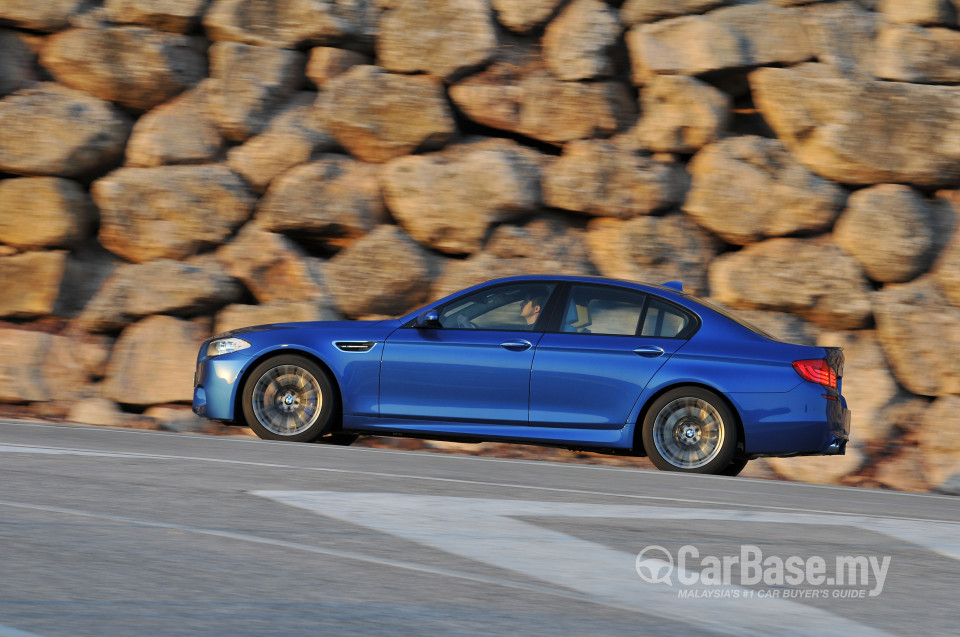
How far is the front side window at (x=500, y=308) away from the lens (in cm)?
987

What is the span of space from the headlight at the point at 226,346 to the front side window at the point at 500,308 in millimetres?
1587

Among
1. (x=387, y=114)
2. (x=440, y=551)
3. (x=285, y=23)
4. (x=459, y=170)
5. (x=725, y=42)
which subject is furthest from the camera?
(x=285, y=23)

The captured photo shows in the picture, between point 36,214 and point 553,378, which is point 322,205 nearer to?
point 36,214

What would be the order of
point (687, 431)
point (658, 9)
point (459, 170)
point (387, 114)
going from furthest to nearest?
point (658, 9) < point (387, 114) < point (459, 170) < point (687, 431)

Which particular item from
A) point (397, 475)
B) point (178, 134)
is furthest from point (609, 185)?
point (397, 475)

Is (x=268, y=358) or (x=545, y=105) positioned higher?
(x=545, y=105)

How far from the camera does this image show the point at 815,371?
30.3 feet

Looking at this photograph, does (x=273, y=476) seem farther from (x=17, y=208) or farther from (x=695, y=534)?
(x=17, y=208)

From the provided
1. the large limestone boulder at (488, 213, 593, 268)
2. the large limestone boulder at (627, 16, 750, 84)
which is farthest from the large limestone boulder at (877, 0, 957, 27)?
the large limestone boulder at (488, 213, 593, 268)

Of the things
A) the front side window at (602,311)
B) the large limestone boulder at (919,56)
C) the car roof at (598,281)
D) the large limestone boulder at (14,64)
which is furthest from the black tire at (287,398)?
the large limestone boulder at (919,56)

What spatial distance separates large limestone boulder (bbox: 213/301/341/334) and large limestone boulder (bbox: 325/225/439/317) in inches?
9.8

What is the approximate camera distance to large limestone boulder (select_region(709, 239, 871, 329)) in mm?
13656

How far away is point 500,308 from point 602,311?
0.79 m

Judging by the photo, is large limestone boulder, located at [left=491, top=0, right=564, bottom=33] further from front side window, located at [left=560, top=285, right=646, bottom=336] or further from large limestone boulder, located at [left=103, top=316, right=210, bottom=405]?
front side window, located at [left=560, top=285, right=646, bottom=336]
